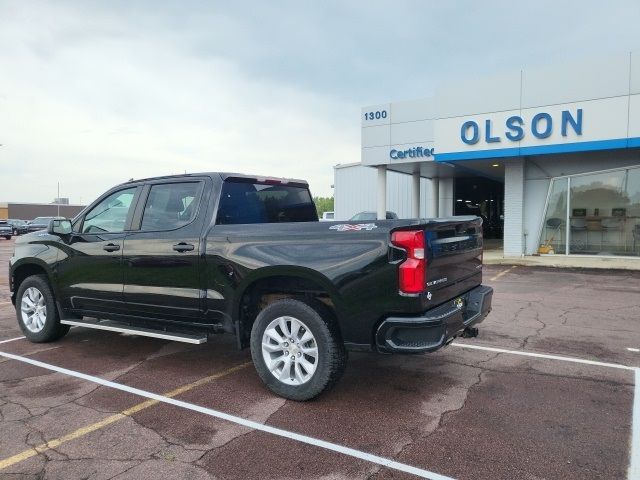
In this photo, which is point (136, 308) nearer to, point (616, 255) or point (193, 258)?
point (193, 258)

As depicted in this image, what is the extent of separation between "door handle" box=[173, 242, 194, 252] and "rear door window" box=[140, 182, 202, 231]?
236 millimetres

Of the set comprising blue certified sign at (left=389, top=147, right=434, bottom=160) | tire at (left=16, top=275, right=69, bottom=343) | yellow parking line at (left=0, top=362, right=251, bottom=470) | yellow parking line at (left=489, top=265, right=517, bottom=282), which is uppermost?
A: blue certified sign at (left=389, top=147, right=434, bottom=160)

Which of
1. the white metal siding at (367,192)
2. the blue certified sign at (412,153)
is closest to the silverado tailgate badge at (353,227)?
the blue certified sign at (412,153)

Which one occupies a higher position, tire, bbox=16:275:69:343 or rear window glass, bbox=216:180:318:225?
rear window glass, bbox=216:180:318:225

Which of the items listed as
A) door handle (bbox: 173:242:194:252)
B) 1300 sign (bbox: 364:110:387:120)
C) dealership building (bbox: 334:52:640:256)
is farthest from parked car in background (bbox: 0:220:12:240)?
door handle (bbox: 173:242:194:252)

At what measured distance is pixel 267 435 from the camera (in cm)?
363

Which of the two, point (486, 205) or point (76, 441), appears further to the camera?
point (486, 205)

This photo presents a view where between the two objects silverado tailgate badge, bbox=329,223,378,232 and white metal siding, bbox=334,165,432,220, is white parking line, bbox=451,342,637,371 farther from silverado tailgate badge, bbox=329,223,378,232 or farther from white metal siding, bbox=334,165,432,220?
white metal siding, bbox=334,165,432,220

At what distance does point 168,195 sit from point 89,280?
1.37 m

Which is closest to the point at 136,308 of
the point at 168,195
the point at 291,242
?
the point at 168,195

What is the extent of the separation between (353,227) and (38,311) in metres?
4.45

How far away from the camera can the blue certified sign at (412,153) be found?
69.8ft

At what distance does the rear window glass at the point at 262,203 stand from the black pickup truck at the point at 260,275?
0.01 m

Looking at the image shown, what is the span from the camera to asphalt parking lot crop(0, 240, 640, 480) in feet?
10.5
